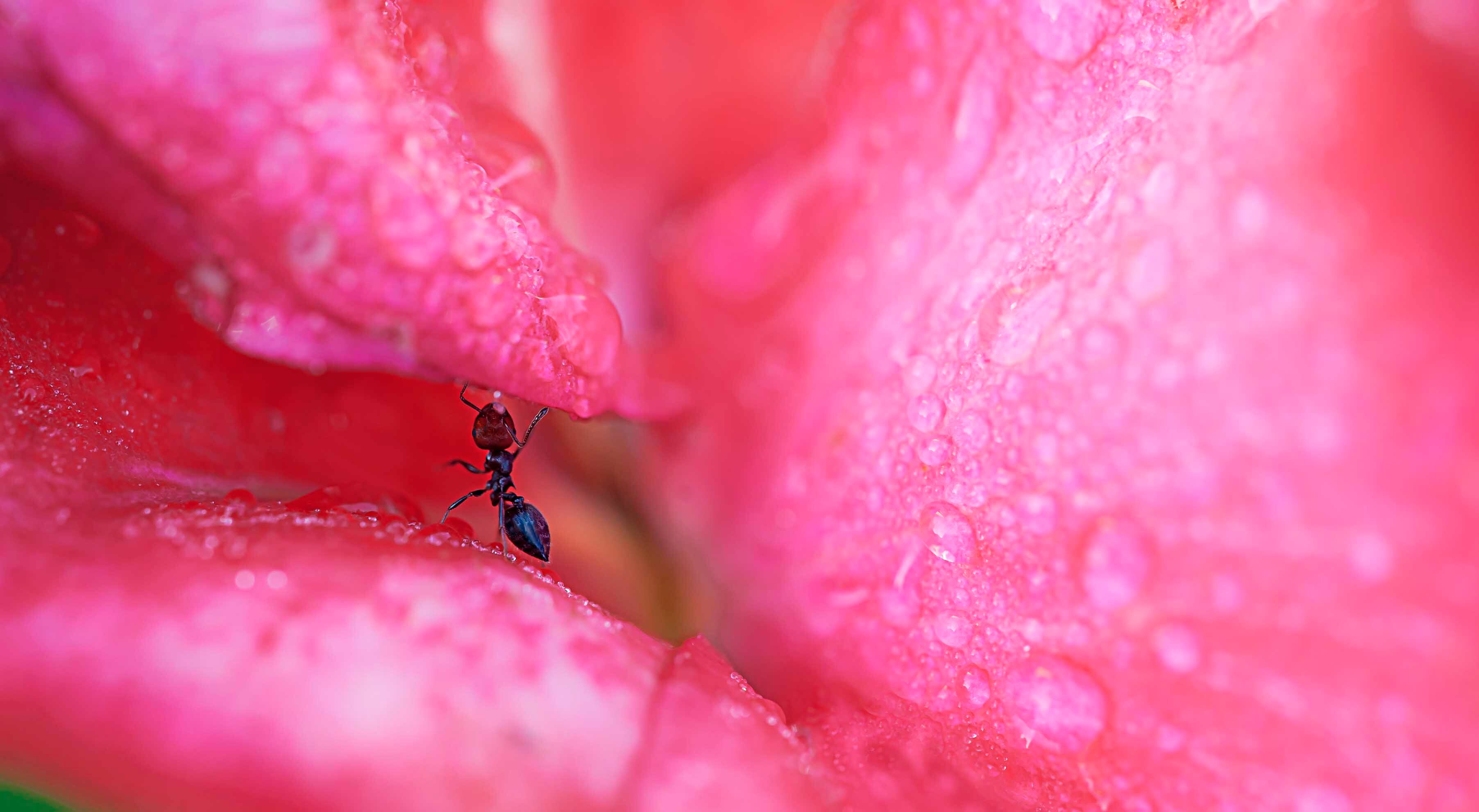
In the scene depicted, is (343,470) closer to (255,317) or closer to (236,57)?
(255,317)

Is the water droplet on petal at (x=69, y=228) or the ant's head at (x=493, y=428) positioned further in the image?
the ant's head at (x=493, y=428)

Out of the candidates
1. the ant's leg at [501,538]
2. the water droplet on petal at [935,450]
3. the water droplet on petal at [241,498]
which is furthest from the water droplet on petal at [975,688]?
the water droplet on petal at [241,498]

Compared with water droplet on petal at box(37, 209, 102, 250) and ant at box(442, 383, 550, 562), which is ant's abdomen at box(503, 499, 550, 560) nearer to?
ant at box(442, 383, 550, 562)

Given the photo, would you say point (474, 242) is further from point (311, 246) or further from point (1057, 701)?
point (1057, 701)

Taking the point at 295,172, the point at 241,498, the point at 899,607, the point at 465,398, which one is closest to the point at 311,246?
the point at 295,172

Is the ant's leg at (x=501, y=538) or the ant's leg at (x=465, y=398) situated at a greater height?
the ant's leg at (x=465, y=398)

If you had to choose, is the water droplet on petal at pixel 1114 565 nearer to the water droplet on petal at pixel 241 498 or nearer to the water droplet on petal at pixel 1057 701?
the water droplet on petal at pixel 1057 701

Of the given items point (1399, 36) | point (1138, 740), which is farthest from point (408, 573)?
point (1399, 36)
